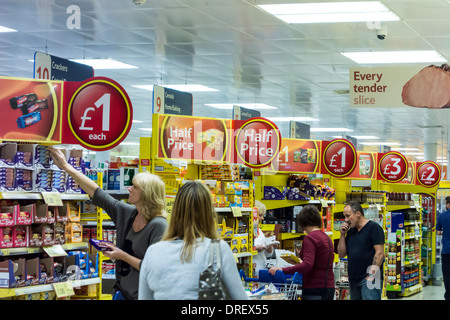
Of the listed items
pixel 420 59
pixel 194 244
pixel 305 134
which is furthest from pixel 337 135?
pixel 194 244

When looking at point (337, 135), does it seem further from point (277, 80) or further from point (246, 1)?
point (246, 1)

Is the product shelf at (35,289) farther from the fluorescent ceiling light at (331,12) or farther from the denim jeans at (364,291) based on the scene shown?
the fluorescent ceiling light at (331,12)

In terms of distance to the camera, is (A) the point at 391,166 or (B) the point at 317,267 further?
(A) the point at 391,166

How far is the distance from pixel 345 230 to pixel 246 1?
123 inches

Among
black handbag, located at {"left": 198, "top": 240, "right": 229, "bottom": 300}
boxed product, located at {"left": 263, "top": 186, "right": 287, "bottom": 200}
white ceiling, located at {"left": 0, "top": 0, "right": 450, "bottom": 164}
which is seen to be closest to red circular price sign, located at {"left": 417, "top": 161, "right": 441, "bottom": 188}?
white ceiling, located at {"left": 0, "top": 0, "right": 450, "bottom": 164}

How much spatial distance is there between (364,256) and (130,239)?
10.9 feet

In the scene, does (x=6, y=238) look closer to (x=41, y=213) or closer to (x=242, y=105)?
(x=41, y=213)

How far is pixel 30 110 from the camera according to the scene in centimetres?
521

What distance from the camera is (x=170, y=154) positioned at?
278 inches

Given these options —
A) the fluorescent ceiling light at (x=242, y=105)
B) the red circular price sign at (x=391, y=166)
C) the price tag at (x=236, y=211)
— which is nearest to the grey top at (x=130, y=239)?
the price tag at (x=236, y=211)

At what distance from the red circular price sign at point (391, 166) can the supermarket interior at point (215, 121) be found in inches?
1.1

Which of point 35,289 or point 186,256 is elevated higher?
point 186,256

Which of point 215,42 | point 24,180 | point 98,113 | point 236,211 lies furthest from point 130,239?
point 215,42

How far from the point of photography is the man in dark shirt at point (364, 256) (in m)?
6.24
